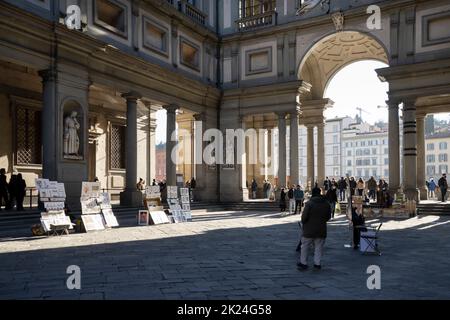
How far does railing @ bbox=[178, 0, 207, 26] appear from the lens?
24.5 m

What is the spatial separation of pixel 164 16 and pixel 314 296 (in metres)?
19.5

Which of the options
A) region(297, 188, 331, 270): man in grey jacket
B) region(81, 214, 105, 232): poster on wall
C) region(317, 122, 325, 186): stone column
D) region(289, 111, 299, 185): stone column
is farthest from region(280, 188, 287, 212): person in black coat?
region(297, 188, 331, 270): man in grey jacket

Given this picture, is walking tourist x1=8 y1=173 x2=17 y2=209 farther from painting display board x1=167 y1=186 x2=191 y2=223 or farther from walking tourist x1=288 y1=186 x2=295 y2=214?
walking tourist x1=288 y1=186 x2=295 y2=214

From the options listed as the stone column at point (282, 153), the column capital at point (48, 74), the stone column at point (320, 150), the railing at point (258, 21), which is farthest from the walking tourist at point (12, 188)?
the stone column at point (320, 150)

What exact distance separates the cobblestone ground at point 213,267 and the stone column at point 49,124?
378cm

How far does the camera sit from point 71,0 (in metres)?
17.3

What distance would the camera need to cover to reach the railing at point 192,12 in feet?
80.5

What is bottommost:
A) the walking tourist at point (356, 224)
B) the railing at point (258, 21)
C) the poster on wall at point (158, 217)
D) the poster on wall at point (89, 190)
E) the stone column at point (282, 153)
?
the poster on wall at point (158, 217)

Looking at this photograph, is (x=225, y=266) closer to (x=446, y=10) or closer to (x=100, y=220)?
Answer: (x=100, y=220)

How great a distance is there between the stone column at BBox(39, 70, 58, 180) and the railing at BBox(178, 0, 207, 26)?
34.2 feet

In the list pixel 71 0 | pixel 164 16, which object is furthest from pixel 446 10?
pixel 71 0

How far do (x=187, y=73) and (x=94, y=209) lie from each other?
1184 centimetres

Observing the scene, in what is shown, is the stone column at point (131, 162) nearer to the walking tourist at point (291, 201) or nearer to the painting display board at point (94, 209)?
the painting display board at point (94, 209)
